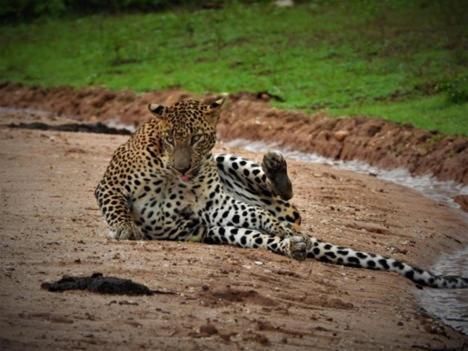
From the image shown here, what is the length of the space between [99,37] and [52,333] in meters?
23.4

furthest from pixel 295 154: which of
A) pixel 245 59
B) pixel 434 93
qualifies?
pixel 245 59

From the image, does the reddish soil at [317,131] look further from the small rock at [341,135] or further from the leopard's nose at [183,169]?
the leopard's nose at [183,169]

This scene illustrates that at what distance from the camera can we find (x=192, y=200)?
37.7ft

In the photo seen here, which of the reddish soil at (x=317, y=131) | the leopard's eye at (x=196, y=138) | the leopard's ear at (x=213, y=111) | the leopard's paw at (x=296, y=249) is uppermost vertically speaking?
the leopard's ear at (x=213, y=111)

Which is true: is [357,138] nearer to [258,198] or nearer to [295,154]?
[295,154]

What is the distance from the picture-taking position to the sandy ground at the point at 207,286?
7875mm

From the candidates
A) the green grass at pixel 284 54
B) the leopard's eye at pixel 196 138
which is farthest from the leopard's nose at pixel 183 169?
the green grass at pixel 284 54

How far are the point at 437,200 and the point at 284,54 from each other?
9.76 meters

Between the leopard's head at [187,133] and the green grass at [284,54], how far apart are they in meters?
7.74

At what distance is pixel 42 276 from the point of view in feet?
Answer: 30.0

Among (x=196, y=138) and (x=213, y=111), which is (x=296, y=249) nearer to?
(x=196, y=138)

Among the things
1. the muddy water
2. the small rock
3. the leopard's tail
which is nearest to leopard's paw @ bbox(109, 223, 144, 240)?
the leopard's tail

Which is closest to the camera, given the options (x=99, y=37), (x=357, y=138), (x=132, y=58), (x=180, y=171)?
(x=180, y=171)

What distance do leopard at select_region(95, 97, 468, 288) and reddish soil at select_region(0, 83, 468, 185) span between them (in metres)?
5.85
